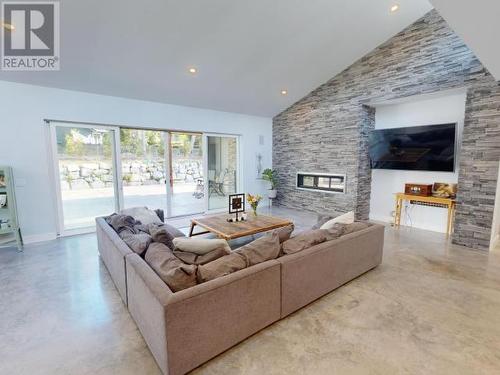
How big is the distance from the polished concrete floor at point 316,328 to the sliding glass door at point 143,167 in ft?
7.71

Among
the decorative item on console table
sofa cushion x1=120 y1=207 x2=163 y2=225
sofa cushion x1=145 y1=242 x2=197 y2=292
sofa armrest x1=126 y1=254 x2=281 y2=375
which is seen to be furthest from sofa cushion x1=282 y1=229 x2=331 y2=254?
the decorative item on console table

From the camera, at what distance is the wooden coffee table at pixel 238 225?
3.45 m

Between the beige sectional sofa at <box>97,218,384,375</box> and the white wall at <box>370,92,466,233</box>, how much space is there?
333 centimetres

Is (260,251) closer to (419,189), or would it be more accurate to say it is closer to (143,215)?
(143,215)

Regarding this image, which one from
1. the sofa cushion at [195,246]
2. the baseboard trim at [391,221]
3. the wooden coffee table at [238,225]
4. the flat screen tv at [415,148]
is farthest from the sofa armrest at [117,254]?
the baseboard trim at [391,221]

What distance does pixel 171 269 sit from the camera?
1742mm

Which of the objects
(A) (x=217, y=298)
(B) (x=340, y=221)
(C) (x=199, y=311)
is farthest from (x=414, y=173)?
(C) (x=199, y=311)

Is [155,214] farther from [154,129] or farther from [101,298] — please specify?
[154,129]

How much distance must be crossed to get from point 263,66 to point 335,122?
85.0 inches

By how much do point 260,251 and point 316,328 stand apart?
0.79 m

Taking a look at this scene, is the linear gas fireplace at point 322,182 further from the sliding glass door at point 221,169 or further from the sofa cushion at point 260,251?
the sofa cushion at point 260,251

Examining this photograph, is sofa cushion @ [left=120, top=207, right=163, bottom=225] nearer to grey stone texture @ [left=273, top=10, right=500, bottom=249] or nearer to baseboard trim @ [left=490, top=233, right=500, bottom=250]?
grey stone texture @ [left=273, top=10, right=500, bottom=249]

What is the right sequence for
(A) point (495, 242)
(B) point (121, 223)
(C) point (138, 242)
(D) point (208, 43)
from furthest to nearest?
(A) point (495, 242), (D) point (208, 43), (B) point (121, 223), (C) point (138, 242)

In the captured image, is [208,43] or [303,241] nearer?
[303,241]
